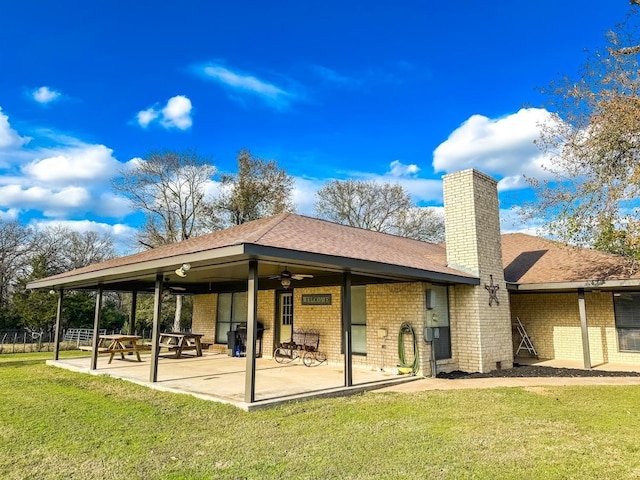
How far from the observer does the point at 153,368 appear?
792 centimetres

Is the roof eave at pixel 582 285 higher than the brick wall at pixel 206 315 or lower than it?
higher

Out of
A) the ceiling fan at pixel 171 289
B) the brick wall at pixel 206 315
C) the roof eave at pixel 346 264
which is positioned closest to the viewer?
the roof eave at pixel 346 264

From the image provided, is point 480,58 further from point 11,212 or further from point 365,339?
point 11,212

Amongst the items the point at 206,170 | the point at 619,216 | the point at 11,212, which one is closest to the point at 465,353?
the point at 619,216

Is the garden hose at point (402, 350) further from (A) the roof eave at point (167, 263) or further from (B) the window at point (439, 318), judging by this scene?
(A) the roof eave at point (167, 263)

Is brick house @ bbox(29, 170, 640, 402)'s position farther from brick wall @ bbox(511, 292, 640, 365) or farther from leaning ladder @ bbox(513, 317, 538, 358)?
leaning ladder @ bbox(513, 317, 538, 358)

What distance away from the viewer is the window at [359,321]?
33.8 ft

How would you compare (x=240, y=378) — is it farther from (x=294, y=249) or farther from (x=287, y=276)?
(x=294, y=249)

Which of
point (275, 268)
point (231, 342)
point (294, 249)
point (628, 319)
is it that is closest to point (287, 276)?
point (275, 268)

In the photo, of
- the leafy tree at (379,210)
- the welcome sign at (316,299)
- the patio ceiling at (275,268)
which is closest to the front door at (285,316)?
the patio ceiling at (275,268)

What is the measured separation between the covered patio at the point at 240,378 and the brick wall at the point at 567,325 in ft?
19.0

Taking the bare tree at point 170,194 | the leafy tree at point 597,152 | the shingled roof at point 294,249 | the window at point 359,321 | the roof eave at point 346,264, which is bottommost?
the window at point 359,321

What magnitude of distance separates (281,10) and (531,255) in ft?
32.8

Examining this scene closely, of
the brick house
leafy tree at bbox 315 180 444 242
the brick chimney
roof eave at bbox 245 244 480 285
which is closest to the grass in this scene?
the brick house
